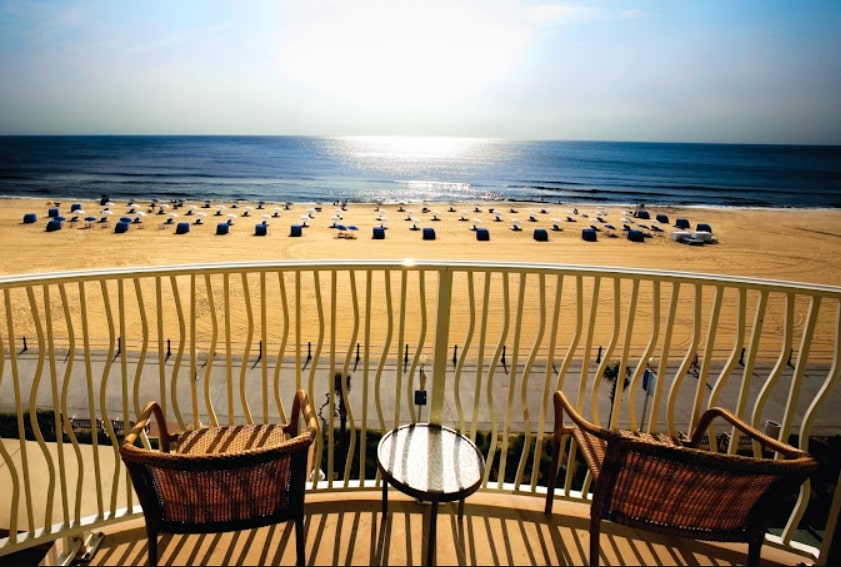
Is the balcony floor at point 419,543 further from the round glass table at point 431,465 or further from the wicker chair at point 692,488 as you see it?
the wicker chair at point 692,488

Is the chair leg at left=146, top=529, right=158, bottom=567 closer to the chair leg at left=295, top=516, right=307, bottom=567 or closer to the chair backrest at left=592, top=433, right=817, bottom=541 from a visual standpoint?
the chair leg at left=295, top=516, right=307, bottom=567

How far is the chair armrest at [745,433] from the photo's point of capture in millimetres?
1663

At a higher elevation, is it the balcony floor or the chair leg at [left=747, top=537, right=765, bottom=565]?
the chair leg at [left=747, top=537, right=765, bottom=565]

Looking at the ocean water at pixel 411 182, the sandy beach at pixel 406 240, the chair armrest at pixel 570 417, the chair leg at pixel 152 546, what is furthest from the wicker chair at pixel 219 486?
the ocean water at pixel 411 182

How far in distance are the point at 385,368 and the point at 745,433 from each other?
9457 millimetres

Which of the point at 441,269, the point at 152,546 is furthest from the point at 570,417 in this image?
the point at 152,546

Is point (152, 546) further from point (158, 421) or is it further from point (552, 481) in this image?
point (552, 481)

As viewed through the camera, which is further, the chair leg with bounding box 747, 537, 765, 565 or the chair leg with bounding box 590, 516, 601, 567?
the chair leg with bounding box 590, 516, 601, 567

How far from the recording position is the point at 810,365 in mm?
11016

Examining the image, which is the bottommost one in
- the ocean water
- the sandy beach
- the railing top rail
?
the sandy beach

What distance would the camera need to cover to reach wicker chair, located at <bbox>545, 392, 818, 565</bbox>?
4.78ft

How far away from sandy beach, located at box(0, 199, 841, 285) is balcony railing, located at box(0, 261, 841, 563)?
3.10 metres

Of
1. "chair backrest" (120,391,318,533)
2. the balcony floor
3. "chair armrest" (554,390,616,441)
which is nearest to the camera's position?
"chair backrest" (120,391,318,533)

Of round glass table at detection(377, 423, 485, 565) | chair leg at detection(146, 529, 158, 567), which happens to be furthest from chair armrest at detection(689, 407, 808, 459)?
chair leg at detection(146, 529, 158, 567)
